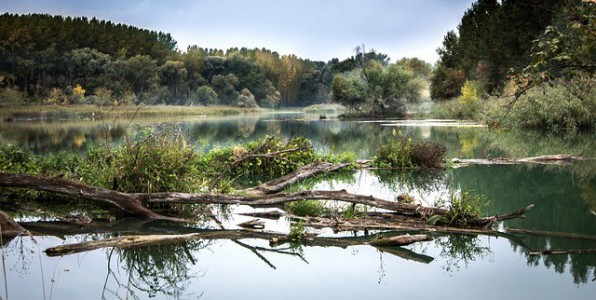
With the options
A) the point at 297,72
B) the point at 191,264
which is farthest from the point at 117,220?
the point at 297,72

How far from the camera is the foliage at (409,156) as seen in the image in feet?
47.2

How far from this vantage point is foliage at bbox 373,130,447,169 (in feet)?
47.2

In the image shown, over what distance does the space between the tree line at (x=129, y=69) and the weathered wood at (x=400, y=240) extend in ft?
112

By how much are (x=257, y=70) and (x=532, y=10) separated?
230ft

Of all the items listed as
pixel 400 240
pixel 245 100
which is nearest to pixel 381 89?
pixel 245 100

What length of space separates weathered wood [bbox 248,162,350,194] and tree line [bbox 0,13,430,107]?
90.4ft

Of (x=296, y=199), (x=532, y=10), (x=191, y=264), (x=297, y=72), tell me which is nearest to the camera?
(x=191, y=264)

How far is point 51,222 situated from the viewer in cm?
790

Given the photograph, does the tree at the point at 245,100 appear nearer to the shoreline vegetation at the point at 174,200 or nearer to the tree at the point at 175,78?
the tree at the point at 175,78

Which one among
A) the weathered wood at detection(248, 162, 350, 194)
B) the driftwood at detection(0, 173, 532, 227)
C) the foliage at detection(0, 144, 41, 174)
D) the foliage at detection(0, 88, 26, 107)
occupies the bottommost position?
the weathered wood at detection(248, 162, 350, 194)

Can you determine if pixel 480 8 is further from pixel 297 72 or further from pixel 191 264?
pixel 297 72

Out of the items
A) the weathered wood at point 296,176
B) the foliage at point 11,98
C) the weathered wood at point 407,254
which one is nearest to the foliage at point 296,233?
the weathered wood at point 407,254

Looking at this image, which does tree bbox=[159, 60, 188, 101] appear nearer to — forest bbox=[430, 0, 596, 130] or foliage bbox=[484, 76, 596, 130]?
forest bbox=[430, 0, 596, 130]

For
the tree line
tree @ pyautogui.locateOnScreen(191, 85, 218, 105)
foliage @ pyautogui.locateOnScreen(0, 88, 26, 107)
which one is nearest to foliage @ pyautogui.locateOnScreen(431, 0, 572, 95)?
the tree line
